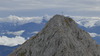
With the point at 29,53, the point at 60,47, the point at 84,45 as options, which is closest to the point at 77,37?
the point at 84,45

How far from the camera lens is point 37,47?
159ft

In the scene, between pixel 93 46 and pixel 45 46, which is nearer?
pixel 45 46

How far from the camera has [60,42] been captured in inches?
1844

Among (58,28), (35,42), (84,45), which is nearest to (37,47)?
(35,42)

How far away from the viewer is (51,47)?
47125 mm

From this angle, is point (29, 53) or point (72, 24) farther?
point (72, 24)

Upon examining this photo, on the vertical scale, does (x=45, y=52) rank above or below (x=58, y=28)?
below

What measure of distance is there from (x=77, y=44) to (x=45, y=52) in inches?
210

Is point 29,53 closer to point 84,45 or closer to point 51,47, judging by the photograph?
point 51,47

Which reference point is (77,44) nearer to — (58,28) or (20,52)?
(58,28)

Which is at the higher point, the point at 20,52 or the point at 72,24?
the point at 72,24

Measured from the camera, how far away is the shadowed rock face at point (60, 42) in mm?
→ 46781

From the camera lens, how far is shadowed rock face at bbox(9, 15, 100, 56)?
4678 centimetres

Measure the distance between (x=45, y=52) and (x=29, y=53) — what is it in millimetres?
2979
